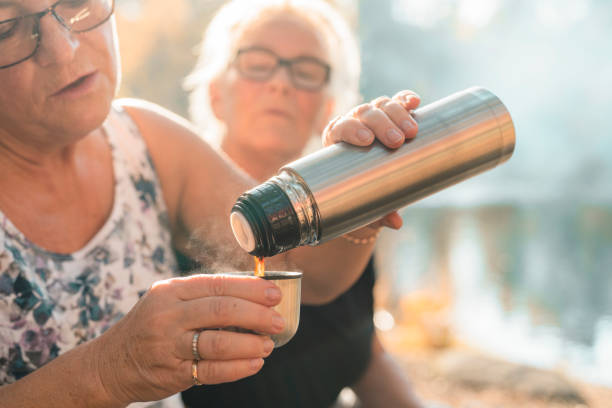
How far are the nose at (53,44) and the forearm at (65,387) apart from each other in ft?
2.12

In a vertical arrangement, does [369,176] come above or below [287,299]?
above

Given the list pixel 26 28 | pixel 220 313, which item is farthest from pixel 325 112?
pixel 220 313

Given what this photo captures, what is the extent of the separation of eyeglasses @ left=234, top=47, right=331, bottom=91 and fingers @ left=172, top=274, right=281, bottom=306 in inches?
71.2

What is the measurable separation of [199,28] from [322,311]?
13510 mm

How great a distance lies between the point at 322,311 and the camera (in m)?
2.20

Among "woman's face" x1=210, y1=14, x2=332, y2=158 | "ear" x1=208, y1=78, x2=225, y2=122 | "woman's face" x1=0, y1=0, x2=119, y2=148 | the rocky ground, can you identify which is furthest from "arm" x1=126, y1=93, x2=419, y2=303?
the rocky ground

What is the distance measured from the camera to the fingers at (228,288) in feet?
3.09

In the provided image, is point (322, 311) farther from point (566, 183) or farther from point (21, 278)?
point (566, 183)

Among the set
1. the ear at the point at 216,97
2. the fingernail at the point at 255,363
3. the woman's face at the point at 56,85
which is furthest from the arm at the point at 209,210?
the ear at the point at 216,97

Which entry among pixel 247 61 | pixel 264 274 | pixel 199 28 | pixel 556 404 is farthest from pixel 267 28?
pixel 199 28

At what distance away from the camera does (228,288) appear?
944 millimetres

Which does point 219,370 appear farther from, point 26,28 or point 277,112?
point 277,112

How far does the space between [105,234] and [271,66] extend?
53.1 inches

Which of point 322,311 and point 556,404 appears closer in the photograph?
point 322,311
